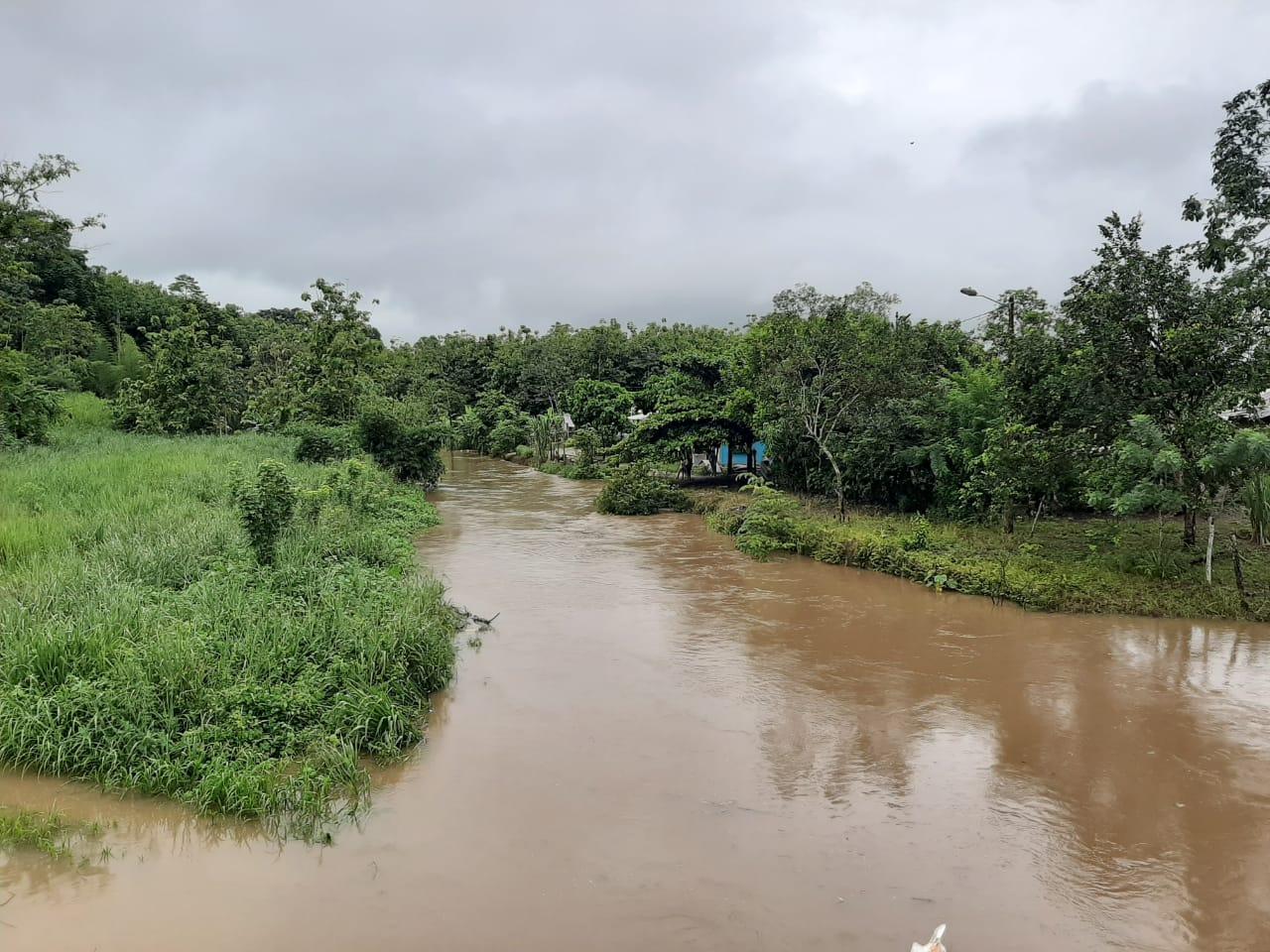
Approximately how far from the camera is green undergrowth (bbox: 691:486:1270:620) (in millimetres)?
10469

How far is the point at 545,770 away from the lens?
6.28m

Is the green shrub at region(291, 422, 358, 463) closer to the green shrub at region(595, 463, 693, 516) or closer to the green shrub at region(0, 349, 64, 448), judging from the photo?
the green shrub at region(0, 349, 64, 448)

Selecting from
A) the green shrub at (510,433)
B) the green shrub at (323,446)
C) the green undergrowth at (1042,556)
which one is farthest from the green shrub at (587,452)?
the green undergrowth at (1042,556)

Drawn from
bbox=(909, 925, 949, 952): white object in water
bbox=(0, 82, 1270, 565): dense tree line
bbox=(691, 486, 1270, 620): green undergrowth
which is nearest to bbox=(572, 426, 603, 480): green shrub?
bbox=(0, 82, 1270, 565): dense tree line

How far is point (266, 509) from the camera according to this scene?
9.56 metres

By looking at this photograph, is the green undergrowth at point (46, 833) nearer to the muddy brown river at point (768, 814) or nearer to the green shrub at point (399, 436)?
the muddy brown river at point (768, 814)

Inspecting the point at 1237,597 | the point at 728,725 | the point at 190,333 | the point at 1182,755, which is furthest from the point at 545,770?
the point at 190,333

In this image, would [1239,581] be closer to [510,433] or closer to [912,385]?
[912,385]

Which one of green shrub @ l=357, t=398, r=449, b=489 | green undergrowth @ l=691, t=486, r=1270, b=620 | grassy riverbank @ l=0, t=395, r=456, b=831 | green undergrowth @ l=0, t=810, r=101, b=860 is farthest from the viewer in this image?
green shrub @ l=357, t=398, r=449, b=489

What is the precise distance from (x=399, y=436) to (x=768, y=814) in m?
18.8

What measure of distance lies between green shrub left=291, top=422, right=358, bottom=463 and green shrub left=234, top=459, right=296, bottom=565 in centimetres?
1147

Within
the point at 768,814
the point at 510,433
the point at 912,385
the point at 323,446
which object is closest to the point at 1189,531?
the point at 912,385

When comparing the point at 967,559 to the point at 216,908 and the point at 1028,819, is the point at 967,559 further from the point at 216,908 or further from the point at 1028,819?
the point at 216,908

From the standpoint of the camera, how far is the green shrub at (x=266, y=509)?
31.1 ft
